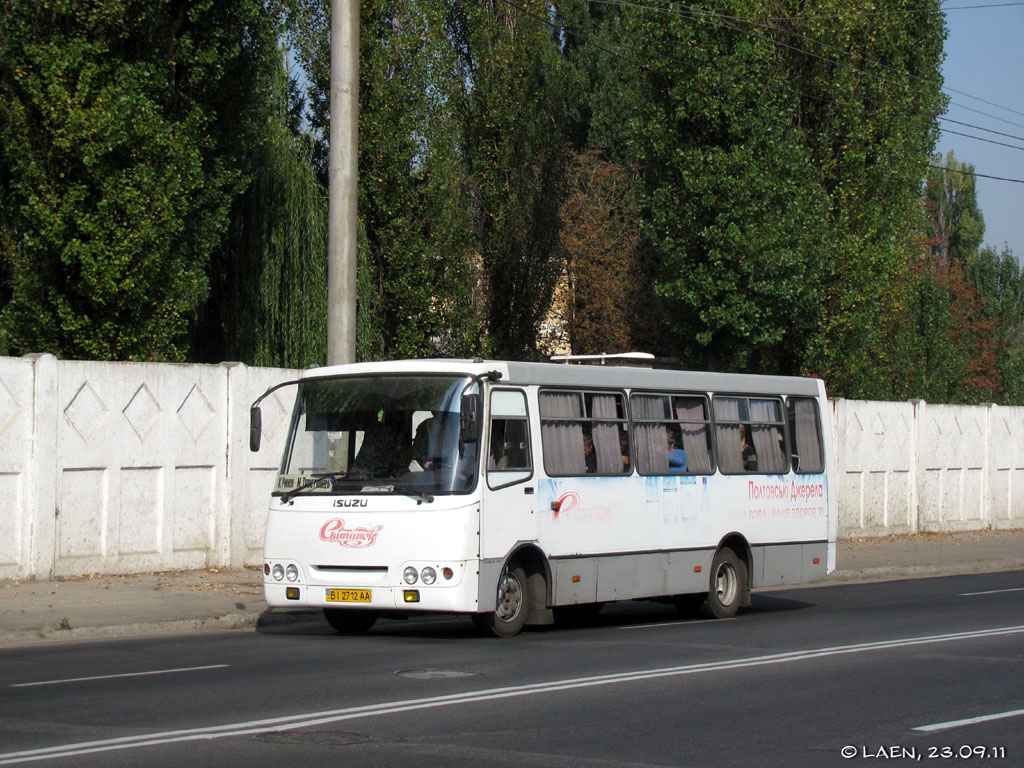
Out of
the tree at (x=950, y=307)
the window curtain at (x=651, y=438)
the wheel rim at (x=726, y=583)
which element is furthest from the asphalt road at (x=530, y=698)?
the tree at (x=950, y=307)

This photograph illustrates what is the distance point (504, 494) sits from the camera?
45.7 ft

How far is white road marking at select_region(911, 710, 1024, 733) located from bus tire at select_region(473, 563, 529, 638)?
5483 mm

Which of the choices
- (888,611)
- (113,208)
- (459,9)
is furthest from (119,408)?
(459,9)

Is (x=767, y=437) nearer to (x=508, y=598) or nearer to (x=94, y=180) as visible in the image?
(x=508, y=598)

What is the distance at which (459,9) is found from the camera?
38344 mm

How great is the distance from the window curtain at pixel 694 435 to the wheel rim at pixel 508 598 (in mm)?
3434

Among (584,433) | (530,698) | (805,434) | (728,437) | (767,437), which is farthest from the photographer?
(805,434)

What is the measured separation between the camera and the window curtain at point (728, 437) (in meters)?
17.4

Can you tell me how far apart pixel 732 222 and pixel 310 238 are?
10.4 metres

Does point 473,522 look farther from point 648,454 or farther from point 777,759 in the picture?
point 777,759

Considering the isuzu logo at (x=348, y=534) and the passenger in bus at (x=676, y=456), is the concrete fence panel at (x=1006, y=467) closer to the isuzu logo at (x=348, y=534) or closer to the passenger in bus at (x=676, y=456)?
the passenger in bus at (x=676, y=456)

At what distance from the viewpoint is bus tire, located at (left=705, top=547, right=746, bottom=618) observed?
1702 centimetres

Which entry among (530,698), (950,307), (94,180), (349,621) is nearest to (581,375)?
(349,621)

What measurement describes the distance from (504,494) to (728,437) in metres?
4.59
